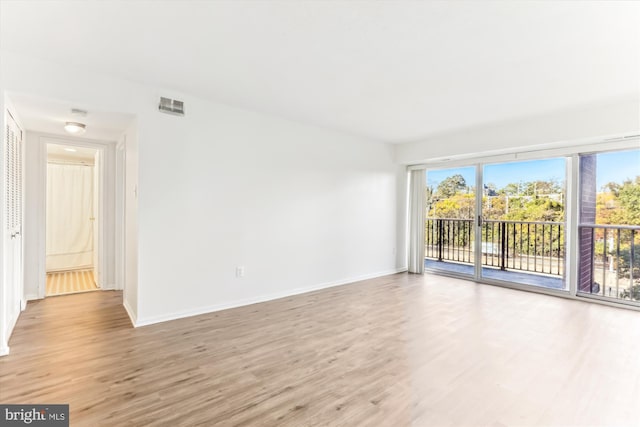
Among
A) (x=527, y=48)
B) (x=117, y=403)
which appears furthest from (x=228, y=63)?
(x=117, y=403)

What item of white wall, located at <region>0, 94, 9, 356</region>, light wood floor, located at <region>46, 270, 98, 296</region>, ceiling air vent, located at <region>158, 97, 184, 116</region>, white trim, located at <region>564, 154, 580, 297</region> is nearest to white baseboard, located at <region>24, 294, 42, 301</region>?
light wood floor, located at <region>46, 270, 98, 296</region>

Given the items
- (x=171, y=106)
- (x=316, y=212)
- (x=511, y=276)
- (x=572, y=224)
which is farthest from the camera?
(x=511, y=276)

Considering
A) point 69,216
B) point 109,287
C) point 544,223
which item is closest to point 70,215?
point 69,216

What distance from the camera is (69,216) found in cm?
571

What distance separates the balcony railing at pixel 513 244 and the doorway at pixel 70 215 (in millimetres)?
6533

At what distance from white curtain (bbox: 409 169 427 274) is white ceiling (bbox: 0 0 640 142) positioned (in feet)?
7.62

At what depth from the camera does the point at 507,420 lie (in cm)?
173

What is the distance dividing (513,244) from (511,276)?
0.56m

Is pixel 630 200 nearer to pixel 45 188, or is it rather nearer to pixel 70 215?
pixel 45 188

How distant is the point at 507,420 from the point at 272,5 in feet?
9.22

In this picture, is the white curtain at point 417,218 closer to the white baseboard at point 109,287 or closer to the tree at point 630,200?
the tree at point 630,200

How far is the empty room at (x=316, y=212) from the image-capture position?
193 centimetres

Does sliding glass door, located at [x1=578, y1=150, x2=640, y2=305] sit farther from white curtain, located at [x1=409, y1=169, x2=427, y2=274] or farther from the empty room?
white curtain, located at [x1=409, y1=169, x2=427, y2=274]

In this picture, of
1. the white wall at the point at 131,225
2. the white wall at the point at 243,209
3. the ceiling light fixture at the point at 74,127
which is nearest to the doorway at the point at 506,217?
the white wall at the point at 243,209
